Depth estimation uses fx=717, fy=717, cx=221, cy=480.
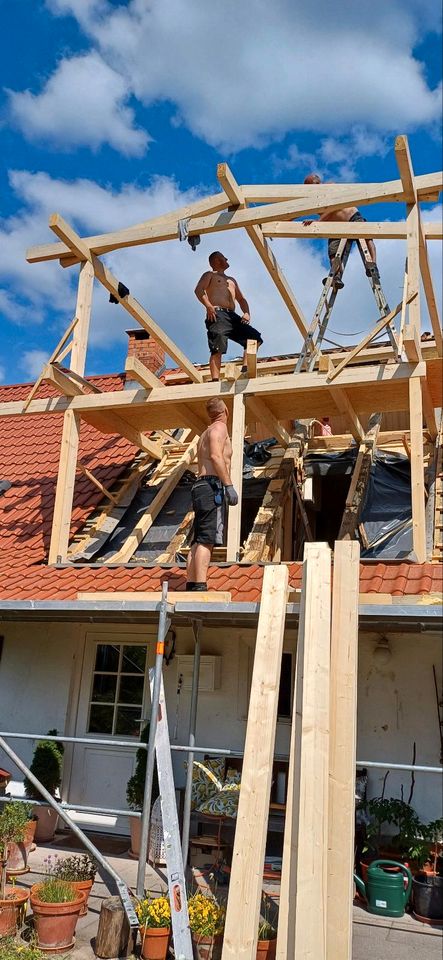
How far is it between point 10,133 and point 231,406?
3864 mm

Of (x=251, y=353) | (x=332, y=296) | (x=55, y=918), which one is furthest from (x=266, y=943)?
(x=332, y=296)

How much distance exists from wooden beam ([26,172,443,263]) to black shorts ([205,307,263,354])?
1.04 m

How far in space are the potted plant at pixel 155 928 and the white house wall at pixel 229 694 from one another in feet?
8.46

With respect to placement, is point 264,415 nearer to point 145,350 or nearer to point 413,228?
point 413,228

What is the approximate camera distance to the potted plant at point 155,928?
15.3ft

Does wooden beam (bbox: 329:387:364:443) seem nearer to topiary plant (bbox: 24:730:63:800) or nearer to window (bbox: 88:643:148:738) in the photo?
window (bbox: 88:643:148:738)

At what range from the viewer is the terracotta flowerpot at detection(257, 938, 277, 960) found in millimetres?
4340

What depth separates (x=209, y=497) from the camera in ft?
21.2

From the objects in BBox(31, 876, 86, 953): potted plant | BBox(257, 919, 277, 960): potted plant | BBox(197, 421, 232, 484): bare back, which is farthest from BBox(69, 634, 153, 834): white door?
BBox(257, 919, 277, 960): potted plant

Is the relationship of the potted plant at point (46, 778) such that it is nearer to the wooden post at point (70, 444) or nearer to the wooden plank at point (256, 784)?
the wooden post at point (70, 444)

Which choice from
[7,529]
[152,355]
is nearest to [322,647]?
[7,529]

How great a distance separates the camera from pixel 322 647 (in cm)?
485

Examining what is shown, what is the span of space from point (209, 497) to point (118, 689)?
3.17m

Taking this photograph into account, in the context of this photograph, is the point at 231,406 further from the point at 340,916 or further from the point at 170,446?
the point at 340,916
